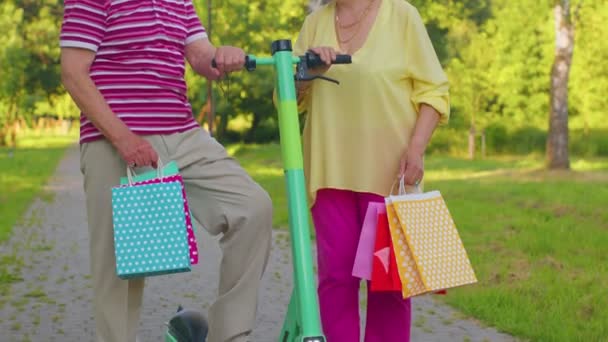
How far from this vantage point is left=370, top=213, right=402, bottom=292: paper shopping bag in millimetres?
3738

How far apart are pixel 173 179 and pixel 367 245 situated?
2.76 feet

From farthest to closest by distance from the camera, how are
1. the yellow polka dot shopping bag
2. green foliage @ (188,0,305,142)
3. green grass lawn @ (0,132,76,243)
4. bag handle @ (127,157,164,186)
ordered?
green foliage @ (188,0,305,142) → green grass lawn @ (0,132,76,243) → the yellow polka dot shopping bag → bag handle @ (127,157,164,186)

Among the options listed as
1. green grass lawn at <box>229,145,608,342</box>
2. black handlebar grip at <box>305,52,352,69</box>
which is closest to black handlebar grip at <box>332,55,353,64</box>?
black handlebar grip at <box>305,52,352,69</box>

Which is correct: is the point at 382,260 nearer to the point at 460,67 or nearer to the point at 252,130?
the point at 460,67

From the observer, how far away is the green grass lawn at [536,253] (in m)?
6.14

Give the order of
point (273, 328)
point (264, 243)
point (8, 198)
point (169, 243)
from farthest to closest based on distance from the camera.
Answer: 1. point (8, 198)
2. point (273, 328)
3. point (264, 243)
4. point (169, 243)

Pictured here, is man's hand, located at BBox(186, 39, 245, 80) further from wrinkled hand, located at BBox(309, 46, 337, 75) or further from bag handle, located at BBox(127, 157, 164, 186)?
bag handle, located at BBox(127, 157, 164, 186)

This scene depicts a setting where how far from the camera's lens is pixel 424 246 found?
3.67m

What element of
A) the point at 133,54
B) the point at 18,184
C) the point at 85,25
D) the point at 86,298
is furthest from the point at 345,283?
the point at 18,184

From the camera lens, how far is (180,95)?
3.69 meters

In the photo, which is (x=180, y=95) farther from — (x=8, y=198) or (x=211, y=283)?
(x=8, y=198)

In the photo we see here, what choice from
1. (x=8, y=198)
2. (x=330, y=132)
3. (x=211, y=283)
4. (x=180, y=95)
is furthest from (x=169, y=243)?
(x=8, y=198)

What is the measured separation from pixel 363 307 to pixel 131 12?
12.6ft

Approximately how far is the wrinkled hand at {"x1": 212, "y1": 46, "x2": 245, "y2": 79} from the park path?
9.14ft
